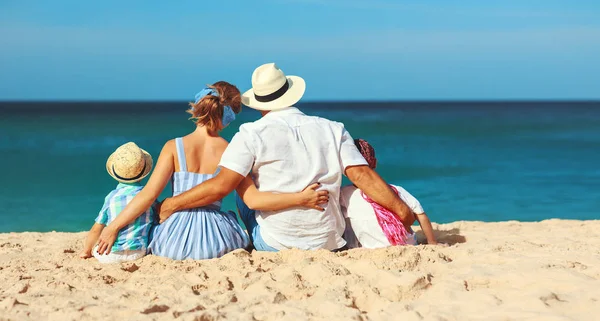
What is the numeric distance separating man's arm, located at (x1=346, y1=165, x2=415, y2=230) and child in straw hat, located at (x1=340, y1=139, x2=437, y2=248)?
5 centimetres

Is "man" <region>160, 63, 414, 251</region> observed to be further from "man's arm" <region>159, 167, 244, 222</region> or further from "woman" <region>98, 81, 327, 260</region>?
"woman" <region>98, 81, 327, 260</region>

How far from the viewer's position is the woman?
4.46 m

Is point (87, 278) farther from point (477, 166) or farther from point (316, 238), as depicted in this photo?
point (477, 166)

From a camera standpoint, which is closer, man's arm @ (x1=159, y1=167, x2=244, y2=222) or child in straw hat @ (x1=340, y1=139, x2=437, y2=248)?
man's arm @ (x1=159, y1=167, x2=244, y2=222)

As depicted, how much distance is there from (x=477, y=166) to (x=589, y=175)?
2745 millimetres

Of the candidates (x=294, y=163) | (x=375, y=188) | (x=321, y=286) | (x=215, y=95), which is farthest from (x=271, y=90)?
(x=321, y=286)

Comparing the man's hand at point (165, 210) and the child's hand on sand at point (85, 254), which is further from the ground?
the man's hand at point (165, 210)

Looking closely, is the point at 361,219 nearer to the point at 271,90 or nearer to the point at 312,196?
the point at 312,196

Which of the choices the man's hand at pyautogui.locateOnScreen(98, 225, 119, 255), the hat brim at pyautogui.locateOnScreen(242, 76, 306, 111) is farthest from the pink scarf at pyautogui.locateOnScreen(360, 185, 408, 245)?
the man's hand at pyautogui.locateOnScreen(98, 225, 119, 255)

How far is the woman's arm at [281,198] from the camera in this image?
437cm

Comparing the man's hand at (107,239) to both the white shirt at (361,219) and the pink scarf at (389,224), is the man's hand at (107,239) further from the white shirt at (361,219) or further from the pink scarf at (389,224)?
the pink scarf at (389,224)

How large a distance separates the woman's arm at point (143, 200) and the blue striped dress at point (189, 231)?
0.25ft

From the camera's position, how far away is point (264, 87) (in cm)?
458

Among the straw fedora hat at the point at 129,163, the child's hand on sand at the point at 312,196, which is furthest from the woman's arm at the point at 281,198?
the straw fedora hat at the point at 129,163
